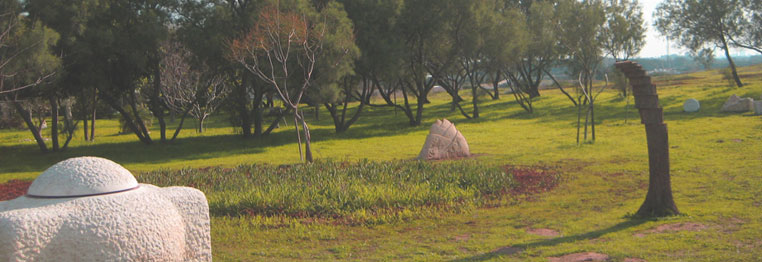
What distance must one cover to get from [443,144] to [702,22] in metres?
26.8

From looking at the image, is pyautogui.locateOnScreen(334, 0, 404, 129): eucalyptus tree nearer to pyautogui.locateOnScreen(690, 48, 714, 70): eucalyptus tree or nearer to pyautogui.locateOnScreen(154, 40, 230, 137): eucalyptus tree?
pyautogui.locateOnScreen(154, 40, 230, 137): eucalyptus tree

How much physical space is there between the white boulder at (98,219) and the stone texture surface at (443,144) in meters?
12.5

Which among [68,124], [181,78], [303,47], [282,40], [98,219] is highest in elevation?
[282,40]

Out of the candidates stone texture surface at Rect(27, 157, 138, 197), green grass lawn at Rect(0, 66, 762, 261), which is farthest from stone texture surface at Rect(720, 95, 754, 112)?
stone texture surface at Rect(27, 157, 138, 197)

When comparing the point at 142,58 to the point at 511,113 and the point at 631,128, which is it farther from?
the point at 511,113

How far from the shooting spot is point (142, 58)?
24406 millimetres

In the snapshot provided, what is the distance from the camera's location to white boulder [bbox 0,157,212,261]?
5.29m

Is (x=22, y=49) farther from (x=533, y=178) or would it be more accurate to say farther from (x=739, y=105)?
(x=739, y=105)

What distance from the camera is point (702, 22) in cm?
3747

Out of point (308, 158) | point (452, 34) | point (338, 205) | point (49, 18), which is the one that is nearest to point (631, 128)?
point (452, 34)

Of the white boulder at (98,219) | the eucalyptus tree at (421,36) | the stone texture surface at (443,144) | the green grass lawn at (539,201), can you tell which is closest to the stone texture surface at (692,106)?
the green grass lawn at (539,201)

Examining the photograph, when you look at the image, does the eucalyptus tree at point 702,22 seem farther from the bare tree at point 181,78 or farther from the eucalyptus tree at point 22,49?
the eucalyptus tree at point 22,49

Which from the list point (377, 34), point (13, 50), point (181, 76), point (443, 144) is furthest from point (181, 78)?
point (443, 144)

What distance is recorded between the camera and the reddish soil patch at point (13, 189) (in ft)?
46.5
